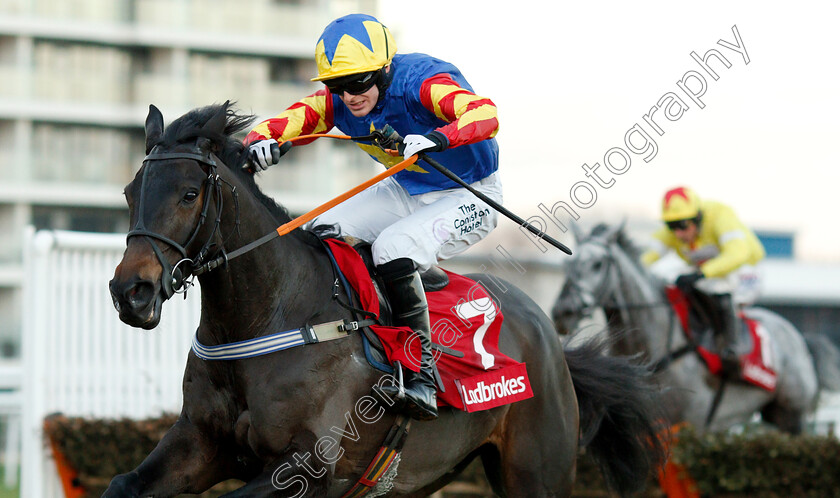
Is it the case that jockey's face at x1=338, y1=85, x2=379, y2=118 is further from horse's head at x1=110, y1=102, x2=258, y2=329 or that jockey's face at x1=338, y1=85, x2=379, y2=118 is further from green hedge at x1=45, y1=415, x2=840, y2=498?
green hedge at x1=45, y1=415, x2=840, y2=498

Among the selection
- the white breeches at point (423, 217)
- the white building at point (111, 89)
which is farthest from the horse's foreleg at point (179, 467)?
the white building at point (111, 89)

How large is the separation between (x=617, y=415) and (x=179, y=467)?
2340 mm

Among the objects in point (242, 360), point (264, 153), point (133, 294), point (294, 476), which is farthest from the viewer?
point (264, 153)

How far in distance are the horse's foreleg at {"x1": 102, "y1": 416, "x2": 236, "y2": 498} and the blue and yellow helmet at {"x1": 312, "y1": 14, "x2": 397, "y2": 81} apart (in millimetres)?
1371

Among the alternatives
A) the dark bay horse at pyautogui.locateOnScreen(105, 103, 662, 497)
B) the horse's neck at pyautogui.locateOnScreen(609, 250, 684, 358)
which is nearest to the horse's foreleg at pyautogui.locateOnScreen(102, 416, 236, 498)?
the dark bay horse at pyautogui.locateOnScreen(105, 103, 662, 497)

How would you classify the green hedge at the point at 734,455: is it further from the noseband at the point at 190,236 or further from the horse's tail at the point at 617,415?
the noseband at the point at 190,236

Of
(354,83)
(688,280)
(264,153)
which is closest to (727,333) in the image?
(688,280)

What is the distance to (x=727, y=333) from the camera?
7.14 metres

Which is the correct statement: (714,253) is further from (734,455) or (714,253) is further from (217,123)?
(217,123)

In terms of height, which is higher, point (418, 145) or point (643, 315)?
point (418, 145)

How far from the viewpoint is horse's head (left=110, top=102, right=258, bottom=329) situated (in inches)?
99.8

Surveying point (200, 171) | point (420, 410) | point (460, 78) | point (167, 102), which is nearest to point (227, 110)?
point (200, 171)

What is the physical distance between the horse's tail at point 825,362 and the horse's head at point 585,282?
247cm

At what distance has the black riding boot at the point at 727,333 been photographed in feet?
23.2
